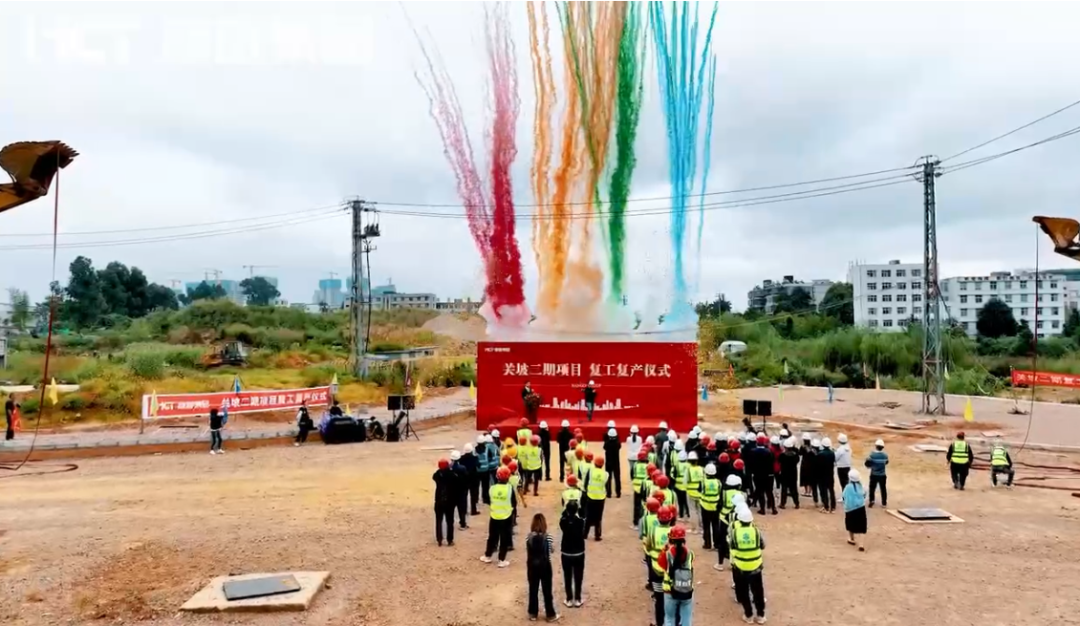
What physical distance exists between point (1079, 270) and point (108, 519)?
161 metres

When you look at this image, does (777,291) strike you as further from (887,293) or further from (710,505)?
(710,505)

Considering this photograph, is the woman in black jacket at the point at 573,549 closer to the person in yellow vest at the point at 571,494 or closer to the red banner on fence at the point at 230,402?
the person in yellow vest at the point at 571,494

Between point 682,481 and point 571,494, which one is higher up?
point 571,494

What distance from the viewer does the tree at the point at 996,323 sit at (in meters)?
78.1

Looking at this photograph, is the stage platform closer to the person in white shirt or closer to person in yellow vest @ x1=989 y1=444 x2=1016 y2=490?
the person in white shirt

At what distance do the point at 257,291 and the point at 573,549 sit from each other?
14534 centimetres

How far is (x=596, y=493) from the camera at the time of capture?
11914mm

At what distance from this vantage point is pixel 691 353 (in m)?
24.1

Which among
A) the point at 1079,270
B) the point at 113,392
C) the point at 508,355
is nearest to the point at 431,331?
the point at 113,392

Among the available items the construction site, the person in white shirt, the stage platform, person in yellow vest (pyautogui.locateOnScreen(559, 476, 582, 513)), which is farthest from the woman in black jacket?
the stage platform

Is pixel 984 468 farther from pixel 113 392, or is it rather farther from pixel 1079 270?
pixel 1079 270


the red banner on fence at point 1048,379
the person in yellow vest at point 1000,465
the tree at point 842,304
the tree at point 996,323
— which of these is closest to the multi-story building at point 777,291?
the tree at point 842,304

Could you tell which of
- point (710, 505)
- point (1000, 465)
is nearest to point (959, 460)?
point (1000, 465)

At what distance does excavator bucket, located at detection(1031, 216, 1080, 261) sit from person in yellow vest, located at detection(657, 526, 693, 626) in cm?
825
